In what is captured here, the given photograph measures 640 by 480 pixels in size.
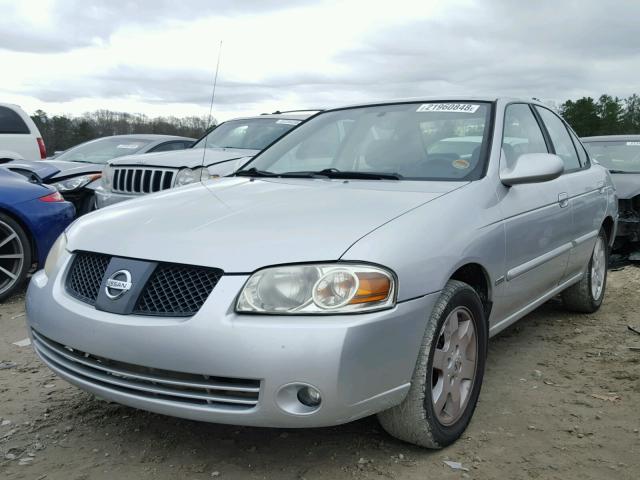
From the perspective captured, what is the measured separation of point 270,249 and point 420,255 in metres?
0.60

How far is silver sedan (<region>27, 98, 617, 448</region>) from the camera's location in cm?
228

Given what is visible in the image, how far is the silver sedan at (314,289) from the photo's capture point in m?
2.28

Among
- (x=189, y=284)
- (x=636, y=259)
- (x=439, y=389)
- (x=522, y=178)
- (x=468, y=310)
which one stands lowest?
(x=636, y=259)

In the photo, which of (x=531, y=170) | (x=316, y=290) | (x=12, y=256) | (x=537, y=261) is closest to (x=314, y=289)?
(x=316, y=290)

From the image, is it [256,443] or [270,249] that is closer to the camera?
[270,249]

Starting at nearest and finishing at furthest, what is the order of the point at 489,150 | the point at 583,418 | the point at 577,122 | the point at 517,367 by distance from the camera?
1. the point at 583,418
2. the point at 489,150
3. the point at 517,367
4. the point at 577,122

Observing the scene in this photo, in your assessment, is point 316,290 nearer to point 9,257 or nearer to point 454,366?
point 454,366

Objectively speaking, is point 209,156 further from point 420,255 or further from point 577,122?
point 577,122

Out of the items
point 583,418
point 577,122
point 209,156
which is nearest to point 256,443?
point 583,418

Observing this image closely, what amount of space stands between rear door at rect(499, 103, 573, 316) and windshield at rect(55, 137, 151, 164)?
647 centimetres

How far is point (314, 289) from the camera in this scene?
232 cm

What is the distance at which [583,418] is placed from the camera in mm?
3189

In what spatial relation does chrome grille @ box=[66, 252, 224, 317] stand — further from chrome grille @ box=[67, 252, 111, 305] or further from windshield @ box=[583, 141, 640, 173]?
windshield @ box=[583, 141, 640, 173]

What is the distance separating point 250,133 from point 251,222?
17.5 ft
